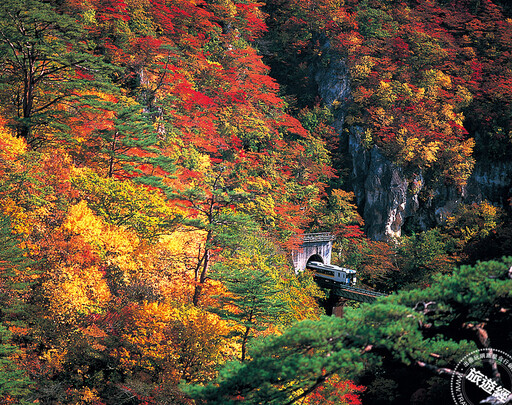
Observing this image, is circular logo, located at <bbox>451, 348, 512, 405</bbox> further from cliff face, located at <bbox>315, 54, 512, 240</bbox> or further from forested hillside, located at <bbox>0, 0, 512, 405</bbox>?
cliff face, located at <bbox>315, 54, 512, 240</bbox>

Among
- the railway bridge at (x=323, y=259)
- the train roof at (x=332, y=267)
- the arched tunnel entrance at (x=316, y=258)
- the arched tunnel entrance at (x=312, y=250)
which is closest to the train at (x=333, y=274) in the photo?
the train roof at (x=332, y=267)

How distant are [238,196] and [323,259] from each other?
1770 centimetres

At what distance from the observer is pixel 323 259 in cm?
3450

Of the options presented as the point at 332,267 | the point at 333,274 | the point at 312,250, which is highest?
the point at 312,250

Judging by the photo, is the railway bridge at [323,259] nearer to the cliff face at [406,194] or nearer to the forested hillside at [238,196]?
the forested hillside at [238,196]

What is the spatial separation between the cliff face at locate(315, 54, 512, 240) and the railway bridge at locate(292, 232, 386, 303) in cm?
654

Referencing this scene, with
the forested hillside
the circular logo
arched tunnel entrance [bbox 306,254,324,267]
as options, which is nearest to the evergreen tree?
the forested hillside

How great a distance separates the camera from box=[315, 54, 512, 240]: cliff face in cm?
3862

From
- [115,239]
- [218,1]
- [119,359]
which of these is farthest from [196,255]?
[218,1]

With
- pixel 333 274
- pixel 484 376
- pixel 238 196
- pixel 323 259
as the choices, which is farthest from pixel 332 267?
pixel 484 376

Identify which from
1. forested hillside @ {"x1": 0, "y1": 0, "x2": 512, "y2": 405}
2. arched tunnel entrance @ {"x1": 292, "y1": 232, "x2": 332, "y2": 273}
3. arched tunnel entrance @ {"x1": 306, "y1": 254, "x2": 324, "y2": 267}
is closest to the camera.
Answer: forested hillside @ {"x1": 0, "y1": 0, "x2": 512, "y2": 405}

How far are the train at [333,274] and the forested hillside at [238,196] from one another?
5.17 feet

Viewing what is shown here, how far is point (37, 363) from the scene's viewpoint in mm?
14914

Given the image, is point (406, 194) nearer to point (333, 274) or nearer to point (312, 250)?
point (312, 250)
